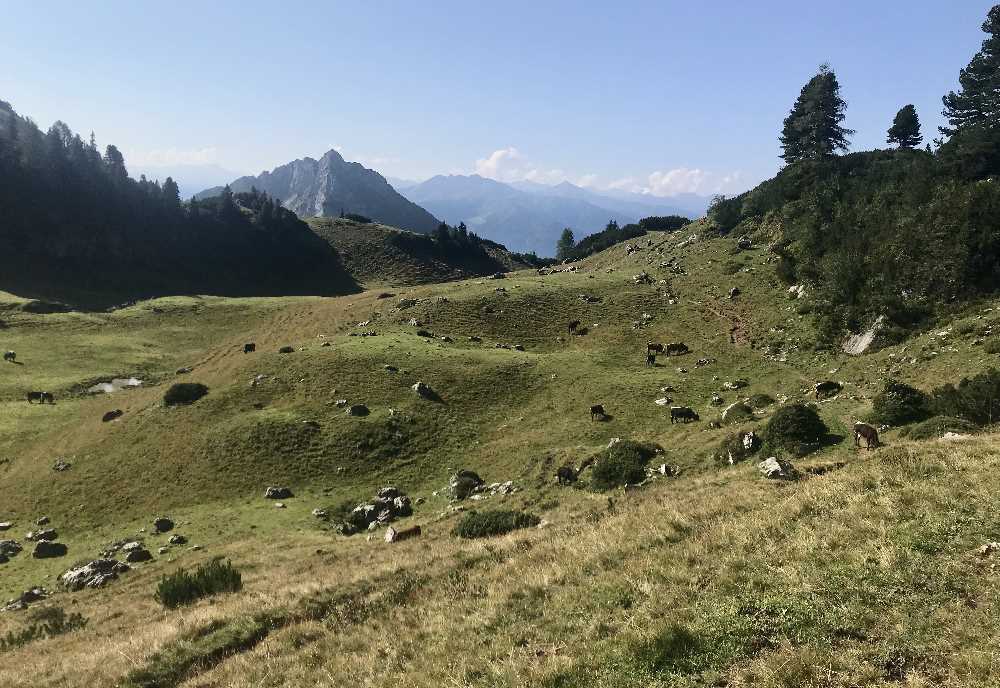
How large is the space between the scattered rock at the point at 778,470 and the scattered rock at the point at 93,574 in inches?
1266

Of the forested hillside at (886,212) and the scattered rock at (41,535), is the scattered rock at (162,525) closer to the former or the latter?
the scattered rock at (41,535)

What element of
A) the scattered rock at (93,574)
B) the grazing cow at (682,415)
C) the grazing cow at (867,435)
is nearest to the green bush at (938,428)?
the grazing cow at (867,435)

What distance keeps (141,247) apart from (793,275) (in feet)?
555

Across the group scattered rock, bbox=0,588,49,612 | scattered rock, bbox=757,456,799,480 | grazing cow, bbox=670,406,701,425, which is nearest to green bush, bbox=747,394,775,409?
grazing cow, bbox=670,406,701,425

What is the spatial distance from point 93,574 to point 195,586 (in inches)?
504

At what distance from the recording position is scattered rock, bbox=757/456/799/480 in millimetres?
20011

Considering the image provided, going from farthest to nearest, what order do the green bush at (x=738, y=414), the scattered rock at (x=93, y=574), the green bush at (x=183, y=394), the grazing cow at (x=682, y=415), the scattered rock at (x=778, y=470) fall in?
the green bush at (x=183, y=394) → the grazing cow at (x=682, y=415) → the green bush at (x=738, y=414) → the scattered rock at (x=93, y=574) → the scattered rock at (x=778, y=470)

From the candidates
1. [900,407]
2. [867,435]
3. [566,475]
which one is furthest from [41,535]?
[900,407]

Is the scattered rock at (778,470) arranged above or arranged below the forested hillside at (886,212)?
below

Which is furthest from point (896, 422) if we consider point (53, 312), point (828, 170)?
point (53, 312)

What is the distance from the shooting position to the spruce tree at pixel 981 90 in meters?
74.5

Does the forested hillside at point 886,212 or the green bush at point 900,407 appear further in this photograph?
the forested hillside at point 886,212

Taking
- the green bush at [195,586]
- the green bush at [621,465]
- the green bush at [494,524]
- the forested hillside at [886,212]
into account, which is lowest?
the green bush at [195,586]

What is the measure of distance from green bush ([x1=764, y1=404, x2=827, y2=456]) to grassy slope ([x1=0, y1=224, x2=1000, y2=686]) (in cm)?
314
